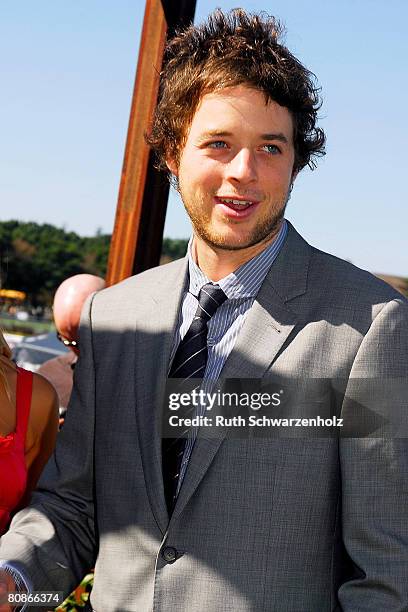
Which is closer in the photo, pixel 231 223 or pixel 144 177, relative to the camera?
pixel 231 223

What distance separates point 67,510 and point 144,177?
1633 mm

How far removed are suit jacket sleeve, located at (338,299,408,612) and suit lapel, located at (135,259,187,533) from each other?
1.39ft

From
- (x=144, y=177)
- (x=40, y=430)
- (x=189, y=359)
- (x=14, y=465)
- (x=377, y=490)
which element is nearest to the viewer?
(x=377, y=490)

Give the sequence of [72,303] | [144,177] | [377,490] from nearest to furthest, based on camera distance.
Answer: [377,490] → [144,177] → [72,303]

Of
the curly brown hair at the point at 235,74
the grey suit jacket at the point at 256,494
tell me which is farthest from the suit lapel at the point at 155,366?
the curly brown hair at the point at 235,74

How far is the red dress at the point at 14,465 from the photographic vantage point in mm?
2287

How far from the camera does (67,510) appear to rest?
215 centimetres

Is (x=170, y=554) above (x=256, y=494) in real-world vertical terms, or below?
below

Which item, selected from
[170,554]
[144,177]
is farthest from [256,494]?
[144,177]

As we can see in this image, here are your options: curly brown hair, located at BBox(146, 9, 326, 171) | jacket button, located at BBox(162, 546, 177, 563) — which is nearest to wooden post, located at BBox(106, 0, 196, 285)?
curly brown hair, located at BBox(146, 9, 326, 171)

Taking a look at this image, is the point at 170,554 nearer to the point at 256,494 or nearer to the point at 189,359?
the point at 256,494

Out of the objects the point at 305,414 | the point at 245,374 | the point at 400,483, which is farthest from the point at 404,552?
the point at 245,374

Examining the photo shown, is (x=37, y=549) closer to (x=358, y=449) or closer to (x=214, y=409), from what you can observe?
(x=214, y=409)

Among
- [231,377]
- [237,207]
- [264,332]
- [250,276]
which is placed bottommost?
[231,377]
